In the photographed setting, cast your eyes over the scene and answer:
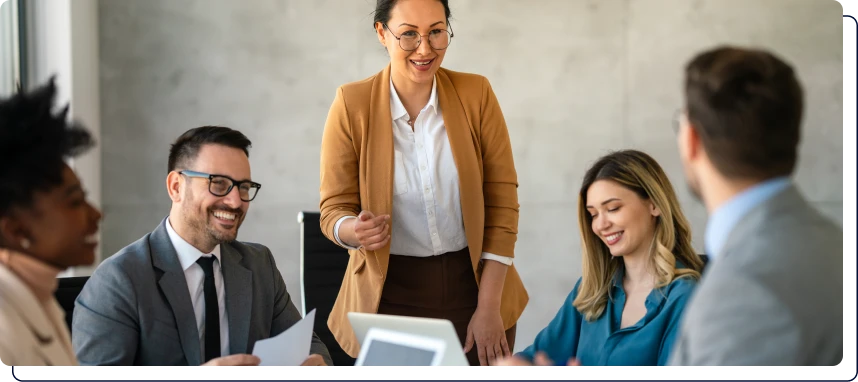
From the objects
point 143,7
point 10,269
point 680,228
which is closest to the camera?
point 10,269

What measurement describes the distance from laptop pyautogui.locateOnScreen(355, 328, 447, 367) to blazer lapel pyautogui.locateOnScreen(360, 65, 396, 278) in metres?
0.65

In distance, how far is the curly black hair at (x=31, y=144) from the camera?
1306mm

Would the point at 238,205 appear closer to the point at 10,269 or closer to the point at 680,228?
the point at 10,269

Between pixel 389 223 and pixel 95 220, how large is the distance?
95cm

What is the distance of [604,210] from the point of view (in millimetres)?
2289

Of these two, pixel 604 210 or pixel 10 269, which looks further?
pixel 604 210

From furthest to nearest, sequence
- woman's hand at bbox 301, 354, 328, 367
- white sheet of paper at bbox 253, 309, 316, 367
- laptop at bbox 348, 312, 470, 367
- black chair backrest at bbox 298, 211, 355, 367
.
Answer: black chair backrest at bbox 298, 211, 355, 367
woman's hand at bbox 301, 354, 328, 367
white sheet of paper at bbox 253, 309, 316, 367
laptop at bbox 348, 312, 470, 367

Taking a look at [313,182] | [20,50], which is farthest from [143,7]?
[313,182]

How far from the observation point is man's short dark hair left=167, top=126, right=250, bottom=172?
214 centimetres

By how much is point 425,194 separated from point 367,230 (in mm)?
240

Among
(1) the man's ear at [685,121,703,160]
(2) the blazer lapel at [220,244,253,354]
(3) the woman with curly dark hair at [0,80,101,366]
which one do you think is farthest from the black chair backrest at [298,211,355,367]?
(1) the man's ear at [685,121,703,160]

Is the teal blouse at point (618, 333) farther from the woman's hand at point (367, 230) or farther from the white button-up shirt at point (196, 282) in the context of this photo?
the white button-up shirt at point (196, 282)

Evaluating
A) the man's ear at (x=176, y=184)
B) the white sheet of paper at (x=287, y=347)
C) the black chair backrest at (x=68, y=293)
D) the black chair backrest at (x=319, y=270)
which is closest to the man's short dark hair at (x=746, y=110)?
the white sheet of paper at (x=287, y=347)

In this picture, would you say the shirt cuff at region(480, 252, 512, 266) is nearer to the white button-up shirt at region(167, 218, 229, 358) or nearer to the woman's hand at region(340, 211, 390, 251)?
the woman's hand at region(340, 211, 390, 251)
